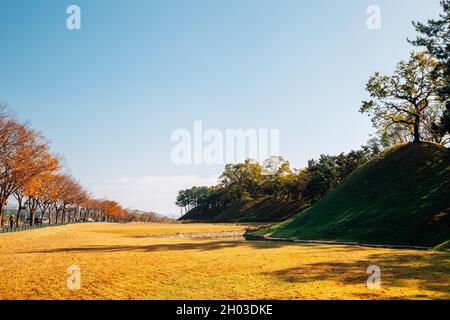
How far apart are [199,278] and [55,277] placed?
6.04m

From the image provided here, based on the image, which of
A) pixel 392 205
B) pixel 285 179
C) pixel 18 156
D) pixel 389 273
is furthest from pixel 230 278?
pixel 285 179

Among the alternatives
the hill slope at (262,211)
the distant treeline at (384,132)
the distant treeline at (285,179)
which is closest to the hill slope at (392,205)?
the distant treeline at (384,132)

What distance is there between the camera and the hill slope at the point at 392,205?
1033 inches

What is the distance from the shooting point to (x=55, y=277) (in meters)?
13.0

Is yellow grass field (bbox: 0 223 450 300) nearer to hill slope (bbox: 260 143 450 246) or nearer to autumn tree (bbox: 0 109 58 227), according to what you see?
hill slope (bbox: 260 143 450 246)

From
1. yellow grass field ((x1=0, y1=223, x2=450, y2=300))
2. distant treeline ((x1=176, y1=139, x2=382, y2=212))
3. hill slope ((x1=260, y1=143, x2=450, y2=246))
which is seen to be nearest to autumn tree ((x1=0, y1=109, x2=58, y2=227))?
yellow grass field ((x1=0, y1=223, x2=450, y2=300))

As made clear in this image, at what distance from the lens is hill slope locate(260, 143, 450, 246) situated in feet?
86.1

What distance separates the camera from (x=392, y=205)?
3192 centimetres

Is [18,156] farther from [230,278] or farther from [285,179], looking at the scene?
[285,179]

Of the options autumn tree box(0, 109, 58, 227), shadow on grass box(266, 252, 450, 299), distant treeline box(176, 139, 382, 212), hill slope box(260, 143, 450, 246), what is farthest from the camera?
distant treeline box(176, 139, 382, 212)
